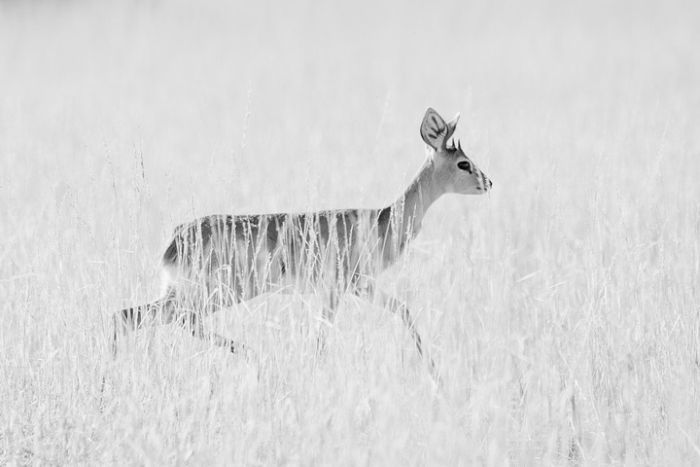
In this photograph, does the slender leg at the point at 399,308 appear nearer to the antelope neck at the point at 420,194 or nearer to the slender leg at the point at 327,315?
the slender leg at the point at 327,315

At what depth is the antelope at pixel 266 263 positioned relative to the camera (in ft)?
16.0

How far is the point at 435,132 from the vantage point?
6.17 meters

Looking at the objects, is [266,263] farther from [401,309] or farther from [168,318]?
[401,309]

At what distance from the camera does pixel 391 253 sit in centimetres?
568

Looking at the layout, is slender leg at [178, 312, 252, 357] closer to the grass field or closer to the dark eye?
the grass field

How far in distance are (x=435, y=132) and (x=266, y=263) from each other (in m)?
1.48

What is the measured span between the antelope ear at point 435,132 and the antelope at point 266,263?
0.51 metres

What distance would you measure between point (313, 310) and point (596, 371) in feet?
4.04

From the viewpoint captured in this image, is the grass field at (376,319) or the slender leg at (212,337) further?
the slender leg at (212,337)

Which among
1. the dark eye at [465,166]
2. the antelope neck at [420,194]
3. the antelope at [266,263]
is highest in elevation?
the dark eye at [465,166]

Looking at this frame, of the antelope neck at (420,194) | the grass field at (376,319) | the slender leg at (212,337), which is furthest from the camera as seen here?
the antelope neck at (420,194)

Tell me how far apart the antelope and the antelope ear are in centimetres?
51

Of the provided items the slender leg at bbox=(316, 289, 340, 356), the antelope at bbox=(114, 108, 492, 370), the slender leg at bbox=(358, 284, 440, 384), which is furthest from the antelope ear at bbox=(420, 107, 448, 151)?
the slender leg at bbox=(316, 289, 340, 356)

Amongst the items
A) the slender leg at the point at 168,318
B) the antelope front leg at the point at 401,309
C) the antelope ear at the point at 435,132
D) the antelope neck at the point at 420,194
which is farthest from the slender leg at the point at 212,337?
the antelope ear at the point at 435,132
